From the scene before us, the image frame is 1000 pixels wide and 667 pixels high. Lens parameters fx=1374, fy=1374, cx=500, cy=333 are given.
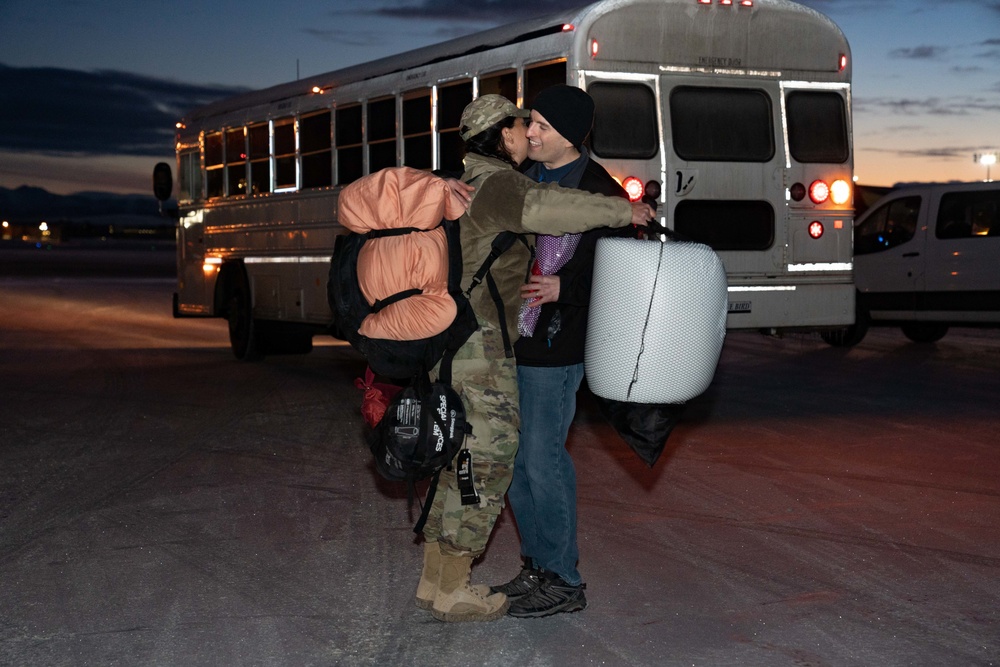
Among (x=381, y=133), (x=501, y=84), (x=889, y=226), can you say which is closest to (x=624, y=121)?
(x=501, y=84)

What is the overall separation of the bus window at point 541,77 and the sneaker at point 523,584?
519 centimetres

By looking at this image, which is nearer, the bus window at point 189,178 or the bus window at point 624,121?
the bus window at point 624,121

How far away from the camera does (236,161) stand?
49.6 ft

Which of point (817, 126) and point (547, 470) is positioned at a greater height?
point (817, 126)

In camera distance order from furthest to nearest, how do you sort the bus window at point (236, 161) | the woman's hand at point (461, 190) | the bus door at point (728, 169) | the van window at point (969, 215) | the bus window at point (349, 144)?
the van window at point (969, 215)
the bus window at point (236, 161)
the bus window at point (349, 144)
the bus door at point (728, 169)
the woman's hand at point (461, 190)

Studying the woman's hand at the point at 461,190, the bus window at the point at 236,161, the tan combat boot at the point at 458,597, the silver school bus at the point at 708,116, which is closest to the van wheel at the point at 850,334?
→ the silver school bus at the point at 708,116

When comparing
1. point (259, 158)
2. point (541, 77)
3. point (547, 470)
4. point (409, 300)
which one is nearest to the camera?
point (409, 300)

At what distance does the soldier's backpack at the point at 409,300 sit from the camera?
4520 millimetres

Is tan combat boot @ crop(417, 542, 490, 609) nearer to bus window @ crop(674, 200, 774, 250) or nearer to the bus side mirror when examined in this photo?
bus window @ crop(674, 200, 774, 250)

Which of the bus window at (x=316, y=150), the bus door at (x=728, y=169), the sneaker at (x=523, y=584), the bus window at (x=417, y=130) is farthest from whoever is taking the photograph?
the bus window at (x=316, y=150)

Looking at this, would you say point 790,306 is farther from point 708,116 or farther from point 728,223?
point 708,116

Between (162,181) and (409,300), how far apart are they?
13.4 m

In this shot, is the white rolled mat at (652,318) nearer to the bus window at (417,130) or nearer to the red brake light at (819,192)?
the red brake light at (819,192)

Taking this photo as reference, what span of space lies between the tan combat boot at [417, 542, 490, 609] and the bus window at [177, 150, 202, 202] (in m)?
11.9
